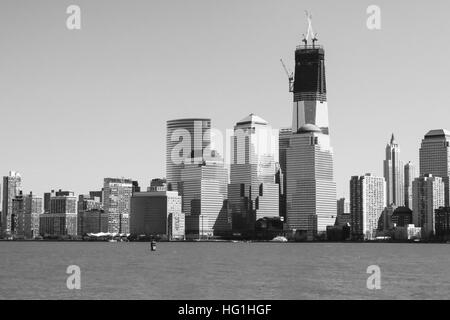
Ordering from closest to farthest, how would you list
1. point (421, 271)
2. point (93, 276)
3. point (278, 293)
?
point (278, 293) → point (93, 276) → point (421, 271)
